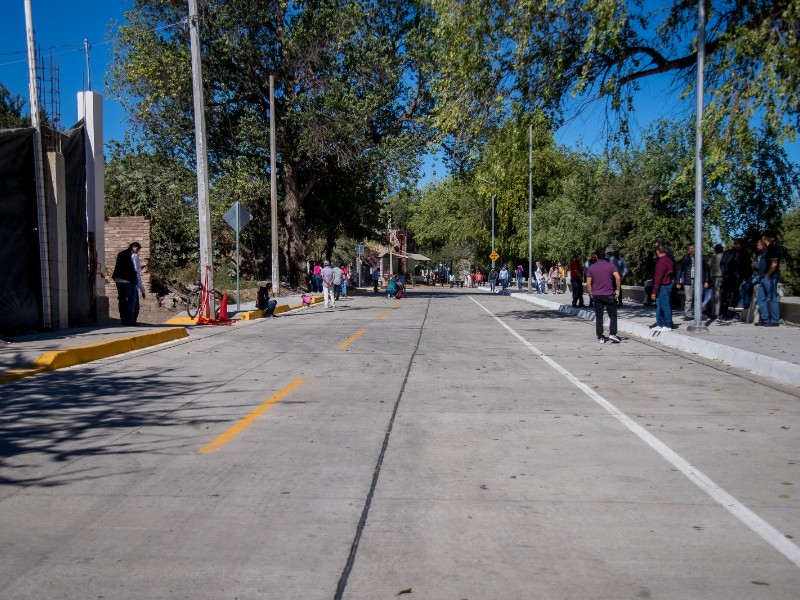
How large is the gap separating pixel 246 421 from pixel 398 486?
8.72ft

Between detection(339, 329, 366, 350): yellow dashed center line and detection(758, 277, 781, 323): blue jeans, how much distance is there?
908 centimetres

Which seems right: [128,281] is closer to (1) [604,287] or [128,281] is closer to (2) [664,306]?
(1) [604,287]

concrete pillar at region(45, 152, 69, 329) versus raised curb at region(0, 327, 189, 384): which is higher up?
concrete pillar at region(45, 152, 69, 329)

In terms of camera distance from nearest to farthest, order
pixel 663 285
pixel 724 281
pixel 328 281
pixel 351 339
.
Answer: pixel 663 285 → pixel 351 339 → pixel 724 281 → pixel 328 281

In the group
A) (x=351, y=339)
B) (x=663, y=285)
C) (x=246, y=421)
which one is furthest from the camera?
(x=351, y=339)

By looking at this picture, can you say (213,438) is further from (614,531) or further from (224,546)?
(614,531)

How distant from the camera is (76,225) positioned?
664 inches

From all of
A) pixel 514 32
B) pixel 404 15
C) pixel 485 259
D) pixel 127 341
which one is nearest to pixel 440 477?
pixel 127 341

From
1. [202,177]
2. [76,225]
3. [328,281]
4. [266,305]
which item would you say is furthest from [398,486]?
[328,281]

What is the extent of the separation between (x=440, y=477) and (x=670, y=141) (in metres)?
26.5

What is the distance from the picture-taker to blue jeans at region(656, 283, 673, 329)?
16.4 meters

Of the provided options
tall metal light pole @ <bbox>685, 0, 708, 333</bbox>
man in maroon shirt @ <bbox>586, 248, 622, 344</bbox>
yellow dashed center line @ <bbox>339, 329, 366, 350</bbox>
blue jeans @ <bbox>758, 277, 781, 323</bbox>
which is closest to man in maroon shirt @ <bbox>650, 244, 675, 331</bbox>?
tall metal light pole @ <bbox>685, 0, 708, 333</bbox>

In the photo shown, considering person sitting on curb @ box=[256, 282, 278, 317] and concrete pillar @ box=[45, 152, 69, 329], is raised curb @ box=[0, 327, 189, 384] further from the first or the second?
person sitting on curb @ box=[256, 282, 278, 317]

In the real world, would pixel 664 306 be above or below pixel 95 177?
below
